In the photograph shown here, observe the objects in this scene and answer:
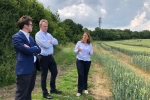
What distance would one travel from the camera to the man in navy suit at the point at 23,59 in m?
3.75

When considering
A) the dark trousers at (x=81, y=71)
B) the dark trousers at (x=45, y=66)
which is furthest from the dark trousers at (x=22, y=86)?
the dark trousers at (x=81, y=71)

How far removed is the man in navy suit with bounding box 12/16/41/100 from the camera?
12.3 feet

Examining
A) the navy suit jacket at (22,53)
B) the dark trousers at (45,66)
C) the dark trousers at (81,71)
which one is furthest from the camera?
the dark trousers at (81,71)

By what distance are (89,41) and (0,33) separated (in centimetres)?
494

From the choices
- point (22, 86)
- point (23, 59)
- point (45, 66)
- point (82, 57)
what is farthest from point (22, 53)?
point (82, 57)

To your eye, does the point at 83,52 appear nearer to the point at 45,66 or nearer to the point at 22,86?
the point at 45,66

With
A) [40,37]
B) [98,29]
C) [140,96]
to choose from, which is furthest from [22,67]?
[98,29]

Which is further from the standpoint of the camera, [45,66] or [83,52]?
[83,52]

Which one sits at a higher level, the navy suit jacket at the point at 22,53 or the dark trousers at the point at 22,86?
the navy suit jacket at the point at 22,53

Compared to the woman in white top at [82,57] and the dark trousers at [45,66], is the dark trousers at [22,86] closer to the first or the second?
the dark trousers at [45,66]

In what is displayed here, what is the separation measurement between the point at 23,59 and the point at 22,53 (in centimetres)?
11

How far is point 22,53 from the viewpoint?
383 cm

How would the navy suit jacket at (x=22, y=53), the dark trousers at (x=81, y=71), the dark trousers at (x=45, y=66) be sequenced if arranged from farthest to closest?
the dark trousers at (x=81, y=71), the dark trousers at (x=45, y=66), the navy suit jacket at (x=22, y=53)

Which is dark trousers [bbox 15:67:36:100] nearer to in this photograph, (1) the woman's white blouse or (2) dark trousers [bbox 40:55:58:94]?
(2) dark trousers [bbox 40:55:58:94]
